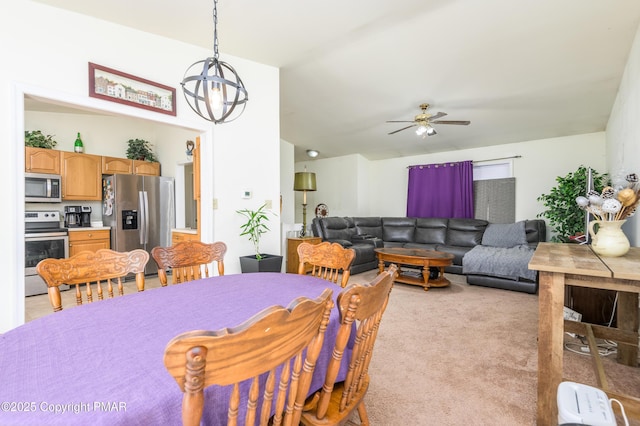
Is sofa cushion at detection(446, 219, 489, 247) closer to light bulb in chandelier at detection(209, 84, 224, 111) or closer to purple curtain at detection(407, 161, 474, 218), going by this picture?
purple curtain at detection(407, 161, 474, 218)

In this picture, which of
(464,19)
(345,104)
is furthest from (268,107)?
(464,19)

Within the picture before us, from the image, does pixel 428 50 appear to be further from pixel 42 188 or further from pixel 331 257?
pixel 42 188

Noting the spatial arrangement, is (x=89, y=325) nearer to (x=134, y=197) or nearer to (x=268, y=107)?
(x=268, y=107)

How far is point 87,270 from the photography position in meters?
1.45

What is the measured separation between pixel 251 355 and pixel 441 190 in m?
5.90

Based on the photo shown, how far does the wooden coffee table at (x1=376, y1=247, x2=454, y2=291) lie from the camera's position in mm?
3869

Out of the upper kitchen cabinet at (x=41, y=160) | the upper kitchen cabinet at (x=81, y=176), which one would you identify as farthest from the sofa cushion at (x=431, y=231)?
the upper kitchen cabinet at (x=41, y=160)

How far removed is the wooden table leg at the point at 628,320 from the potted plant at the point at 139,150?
238 inches

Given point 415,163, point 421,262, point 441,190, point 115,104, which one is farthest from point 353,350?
point 415,163

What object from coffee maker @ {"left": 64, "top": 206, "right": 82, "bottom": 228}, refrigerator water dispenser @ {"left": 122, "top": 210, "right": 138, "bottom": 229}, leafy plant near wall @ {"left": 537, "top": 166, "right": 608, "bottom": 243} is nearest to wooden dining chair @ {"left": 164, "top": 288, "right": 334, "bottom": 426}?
refrigerator water dispenser @ {"left": 122, "top": 210, "right": 138, "bottom": 229}

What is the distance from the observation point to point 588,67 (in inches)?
117

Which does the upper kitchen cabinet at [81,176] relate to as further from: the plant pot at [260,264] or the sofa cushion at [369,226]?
the sofa cushion at [369,226]

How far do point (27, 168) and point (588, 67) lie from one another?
21.7 ft

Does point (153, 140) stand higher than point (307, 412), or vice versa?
point (153, 140)
